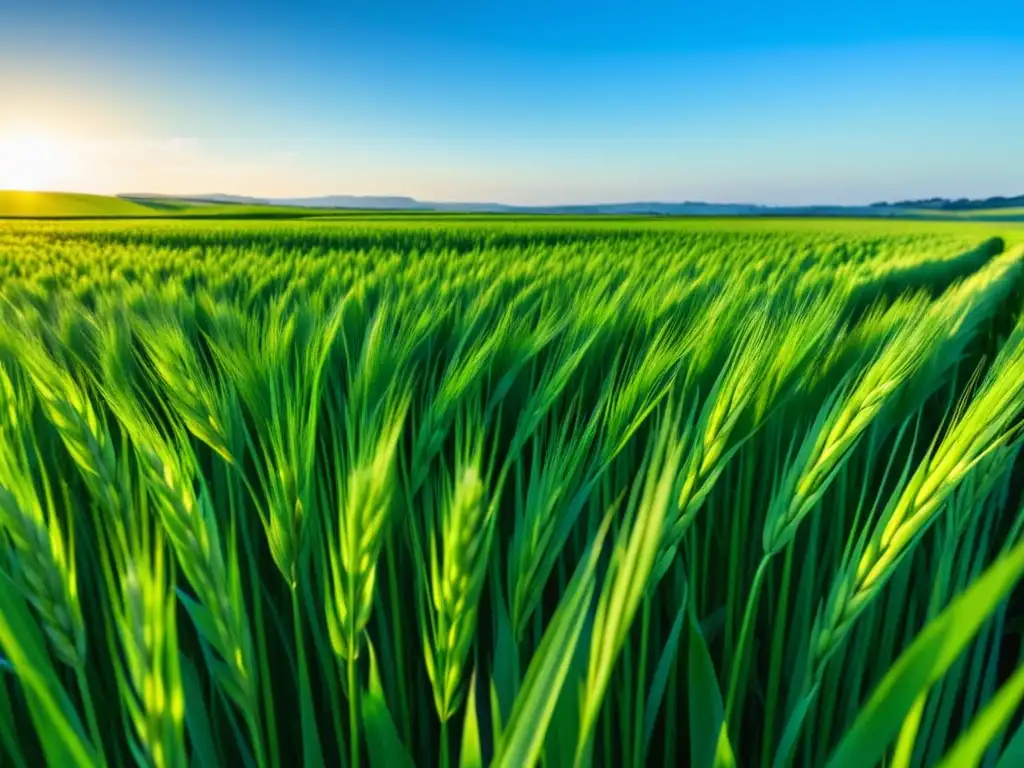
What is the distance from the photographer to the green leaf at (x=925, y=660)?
0.17 m

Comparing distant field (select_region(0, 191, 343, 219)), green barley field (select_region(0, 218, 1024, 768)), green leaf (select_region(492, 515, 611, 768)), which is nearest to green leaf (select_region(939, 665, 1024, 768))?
green barley field (select_region(0, 218, 1024, 768))

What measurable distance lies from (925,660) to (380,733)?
26 centimetres

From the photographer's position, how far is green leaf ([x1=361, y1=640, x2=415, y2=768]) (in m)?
0.34

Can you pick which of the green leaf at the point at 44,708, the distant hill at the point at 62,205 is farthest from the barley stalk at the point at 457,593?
the distant hill at the point at 62,205

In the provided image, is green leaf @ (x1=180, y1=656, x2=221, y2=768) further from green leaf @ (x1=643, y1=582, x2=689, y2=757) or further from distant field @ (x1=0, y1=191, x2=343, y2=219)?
distant field @ (x1=0, y1=191, x2=343, y2=219)

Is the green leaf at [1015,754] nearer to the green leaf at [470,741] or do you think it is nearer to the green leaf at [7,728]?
the green leaf at [470,741]

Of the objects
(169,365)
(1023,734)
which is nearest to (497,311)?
(169,365)

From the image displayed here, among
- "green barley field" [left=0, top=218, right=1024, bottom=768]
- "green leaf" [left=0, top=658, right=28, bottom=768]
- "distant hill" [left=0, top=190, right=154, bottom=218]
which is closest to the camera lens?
"green barley field" [left=0, top=218, right=1024, bottom=768]

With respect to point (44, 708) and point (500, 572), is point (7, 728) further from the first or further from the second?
point (500, 572)

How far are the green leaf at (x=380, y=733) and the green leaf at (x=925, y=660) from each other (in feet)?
0.71

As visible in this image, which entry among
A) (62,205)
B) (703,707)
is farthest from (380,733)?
(62,205)

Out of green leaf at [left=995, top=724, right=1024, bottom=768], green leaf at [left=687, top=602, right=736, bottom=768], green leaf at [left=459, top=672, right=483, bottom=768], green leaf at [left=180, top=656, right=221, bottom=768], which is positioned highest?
green leaf at [left=995, top=724, right=1024, bottom=768]

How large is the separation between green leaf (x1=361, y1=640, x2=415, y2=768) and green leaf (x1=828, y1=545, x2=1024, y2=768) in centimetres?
22

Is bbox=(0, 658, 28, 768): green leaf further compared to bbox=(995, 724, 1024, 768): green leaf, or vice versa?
bbox=(0, 658, 28, 768): green leaf
